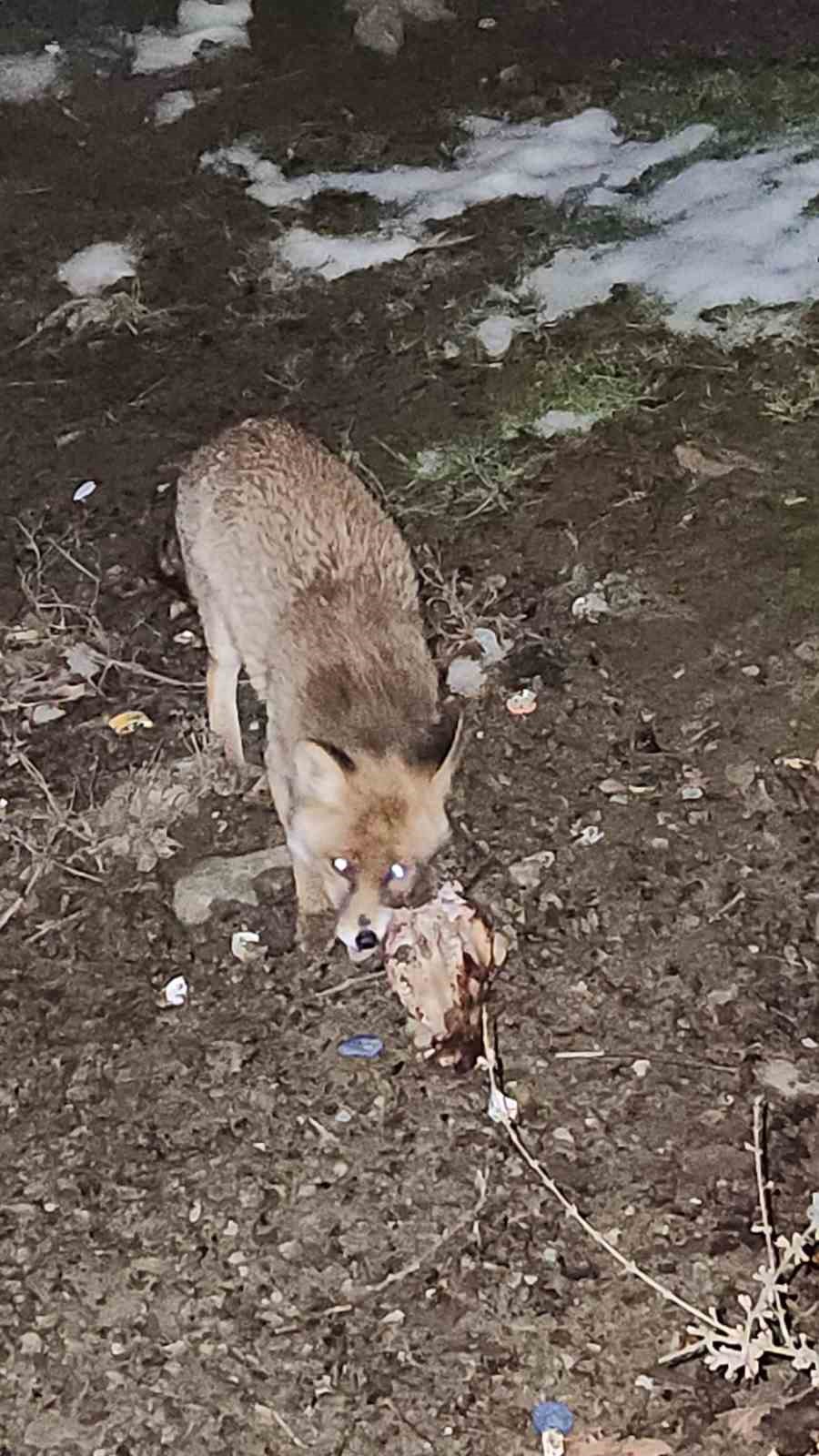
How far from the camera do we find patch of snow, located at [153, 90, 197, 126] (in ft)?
30.7

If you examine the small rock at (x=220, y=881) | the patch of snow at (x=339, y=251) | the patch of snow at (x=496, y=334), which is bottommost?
the small rock at (x=220, y=881)

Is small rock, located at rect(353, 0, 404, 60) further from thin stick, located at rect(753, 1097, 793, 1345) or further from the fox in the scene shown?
thin stick, located at rect(753, 1097, 793, 1345)

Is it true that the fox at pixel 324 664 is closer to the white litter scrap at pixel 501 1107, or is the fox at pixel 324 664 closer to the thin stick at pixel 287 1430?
the white litter scrap at pixel 501 1107

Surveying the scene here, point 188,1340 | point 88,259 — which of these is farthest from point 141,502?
point 188,1340

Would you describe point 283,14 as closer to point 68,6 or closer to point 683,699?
point 68,6

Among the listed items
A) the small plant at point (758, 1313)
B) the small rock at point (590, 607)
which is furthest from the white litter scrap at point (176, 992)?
the small rock at point (590, 607)

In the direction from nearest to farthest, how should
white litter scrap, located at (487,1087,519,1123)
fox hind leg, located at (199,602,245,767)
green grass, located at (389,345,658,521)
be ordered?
1. white litter scrap, located at (487,1087,519,1123)
2. fox hind leg, located at (199,602,245,767)
3. green grass, located at (389,345,658,521)

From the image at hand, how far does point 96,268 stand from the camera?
27.0ft

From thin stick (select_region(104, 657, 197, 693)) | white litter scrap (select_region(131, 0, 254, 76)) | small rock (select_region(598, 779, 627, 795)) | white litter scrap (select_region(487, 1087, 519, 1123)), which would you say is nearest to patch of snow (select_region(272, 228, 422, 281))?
white litter scrap (select_region(131, 0, 254, 76))

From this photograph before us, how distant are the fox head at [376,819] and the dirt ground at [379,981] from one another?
35 centimetres

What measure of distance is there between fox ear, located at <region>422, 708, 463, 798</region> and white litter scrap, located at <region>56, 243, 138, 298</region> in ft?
13.6

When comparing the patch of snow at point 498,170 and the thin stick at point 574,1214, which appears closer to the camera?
the thin stick at point 574,1214

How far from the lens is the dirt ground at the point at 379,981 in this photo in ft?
13.6

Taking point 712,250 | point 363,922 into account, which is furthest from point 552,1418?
point 712,250
